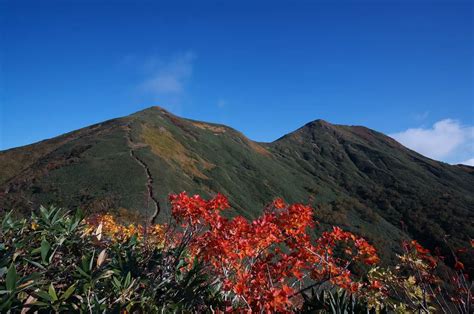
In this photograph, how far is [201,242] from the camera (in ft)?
18.9

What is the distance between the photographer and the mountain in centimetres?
2558

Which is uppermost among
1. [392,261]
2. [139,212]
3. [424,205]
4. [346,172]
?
[346,172]

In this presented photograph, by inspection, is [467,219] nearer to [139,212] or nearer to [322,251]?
[139,212]

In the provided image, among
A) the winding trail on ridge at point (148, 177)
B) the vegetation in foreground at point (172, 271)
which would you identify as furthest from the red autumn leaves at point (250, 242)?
the winding trail on ridge at point (148, 177)

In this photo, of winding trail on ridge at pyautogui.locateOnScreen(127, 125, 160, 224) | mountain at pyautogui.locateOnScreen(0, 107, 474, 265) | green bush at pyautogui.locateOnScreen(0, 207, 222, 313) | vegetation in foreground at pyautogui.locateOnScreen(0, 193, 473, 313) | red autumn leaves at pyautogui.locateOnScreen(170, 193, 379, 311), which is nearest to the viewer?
green bush at pyautogui.locateOnScreen(0, 207, 222, 313)

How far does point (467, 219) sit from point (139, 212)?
49207 mm

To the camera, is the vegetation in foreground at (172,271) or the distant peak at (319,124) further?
the distant peak at (319,124)

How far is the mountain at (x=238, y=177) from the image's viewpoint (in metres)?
25.6

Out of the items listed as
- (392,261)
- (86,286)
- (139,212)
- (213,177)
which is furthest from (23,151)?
(86,286)

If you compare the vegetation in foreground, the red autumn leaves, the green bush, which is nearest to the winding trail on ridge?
the red autumn leaves

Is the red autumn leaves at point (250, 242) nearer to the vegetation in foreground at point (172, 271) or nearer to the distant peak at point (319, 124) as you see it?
the vegetation in foreground at point (172, 271)

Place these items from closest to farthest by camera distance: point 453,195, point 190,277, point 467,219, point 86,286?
point 86,286 → point 190,277 → point 467,219 → point 453,195

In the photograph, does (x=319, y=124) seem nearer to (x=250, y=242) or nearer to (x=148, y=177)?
(x=148, y=177)

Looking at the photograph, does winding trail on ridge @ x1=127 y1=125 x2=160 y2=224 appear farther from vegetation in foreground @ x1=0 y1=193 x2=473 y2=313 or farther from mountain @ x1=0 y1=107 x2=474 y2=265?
vegetation in foreground @ x1=0 y1=193 x2=473 y2=313
